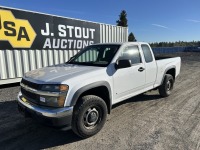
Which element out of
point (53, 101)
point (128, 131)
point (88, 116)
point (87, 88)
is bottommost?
point (128, 131)

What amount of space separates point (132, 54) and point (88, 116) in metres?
2.02

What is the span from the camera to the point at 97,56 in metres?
→ 4.69

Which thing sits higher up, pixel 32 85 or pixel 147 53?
pixel 147 53

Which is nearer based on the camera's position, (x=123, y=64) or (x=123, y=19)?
(x=123, y=64)

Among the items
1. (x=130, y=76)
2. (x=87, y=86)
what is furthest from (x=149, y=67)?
(x=87, y=86)

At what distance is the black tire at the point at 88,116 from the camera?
11.0ft

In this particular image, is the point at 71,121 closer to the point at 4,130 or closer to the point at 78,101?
the point at 78,101

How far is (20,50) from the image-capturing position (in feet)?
26.6

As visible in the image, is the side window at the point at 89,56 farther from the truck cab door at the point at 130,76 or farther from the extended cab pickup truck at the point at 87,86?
the truck cab door at the point at 130,76

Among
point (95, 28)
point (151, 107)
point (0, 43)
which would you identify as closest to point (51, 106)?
point (151, 107)

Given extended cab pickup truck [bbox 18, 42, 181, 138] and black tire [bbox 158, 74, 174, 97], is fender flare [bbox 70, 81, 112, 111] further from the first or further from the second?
black tire [bbox 158, 74, 174, 97]

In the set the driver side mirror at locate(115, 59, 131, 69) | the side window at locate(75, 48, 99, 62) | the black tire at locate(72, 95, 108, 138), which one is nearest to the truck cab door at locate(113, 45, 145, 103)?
the driver side mirror at locate(115, 59, 131, 69)

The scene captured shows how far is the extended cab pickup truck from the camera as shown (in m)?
3.18

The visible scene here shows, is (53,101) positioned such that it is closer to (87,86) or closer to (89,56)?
(87,86)
